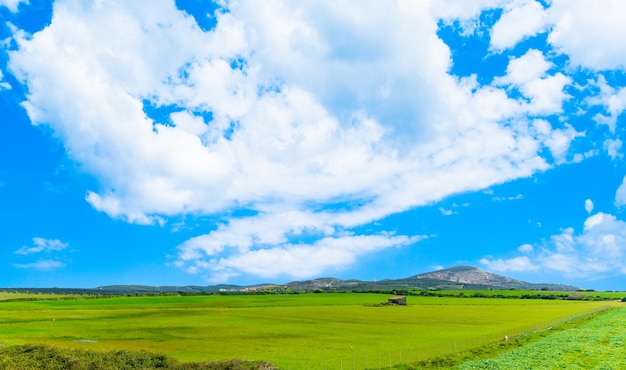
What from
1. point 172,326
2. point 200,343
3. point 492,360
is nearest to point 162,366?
point 200,343

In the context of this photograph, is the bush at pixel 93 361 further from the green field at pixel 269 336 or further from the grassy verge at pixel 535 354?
the grassy verge at pixel 535 354

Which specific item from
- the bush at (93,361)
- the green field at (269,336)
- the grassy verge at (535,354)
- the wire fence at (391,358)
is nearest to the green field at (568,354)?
the grassy verge at (535,354)

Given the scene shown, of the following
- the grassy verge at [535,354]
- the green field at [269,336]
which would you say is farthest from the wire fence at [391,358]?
the grassy verge at [535,354]

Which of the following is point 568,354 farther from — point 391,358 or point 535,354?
point 391,358

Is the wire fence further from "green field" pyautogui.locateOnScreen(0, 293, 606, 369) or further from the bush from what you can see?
the bush

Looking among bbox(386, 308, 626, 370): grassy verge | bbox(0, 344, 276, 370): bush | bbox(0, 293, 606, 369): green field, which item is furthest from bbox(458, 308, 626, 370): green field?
bbox(0, 344, 276, 370): bush

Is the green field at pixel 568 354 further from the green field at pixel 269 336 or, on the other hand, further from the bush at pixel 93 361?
the bush at pixel 93 361

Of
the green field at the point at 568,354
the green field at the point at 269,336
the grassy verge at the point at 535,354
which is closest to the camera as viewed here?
the green field at the point at 568,354

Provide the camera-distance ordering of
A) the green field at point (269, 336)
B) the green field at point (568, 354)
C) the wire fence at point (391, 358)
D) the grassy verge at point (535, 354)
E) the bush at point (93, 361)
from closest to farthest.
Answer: the bush at point (93, 361), the green field at point (568, 354), the grassy verge at point (535, 354), the wire fence at point (391, 358), the green field at point (269, 336)

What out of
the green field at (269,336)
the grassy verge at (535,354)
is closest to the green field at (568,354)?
the grassy verge at (535,354)

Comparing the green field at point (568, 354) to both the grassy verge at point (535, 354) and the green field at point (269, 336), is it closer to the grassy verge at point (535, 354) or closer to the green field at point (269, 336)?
the grassy verge at point (535, 354)

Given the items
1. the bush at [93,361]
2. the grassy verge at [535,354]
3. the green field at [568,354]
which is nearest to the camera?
the bush at [93,361]

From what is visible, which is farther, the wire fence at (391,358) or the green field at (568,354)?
the wire fence at (391,358)

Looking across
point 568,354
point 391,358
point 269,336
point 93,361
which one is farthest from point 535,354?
point 93,361
